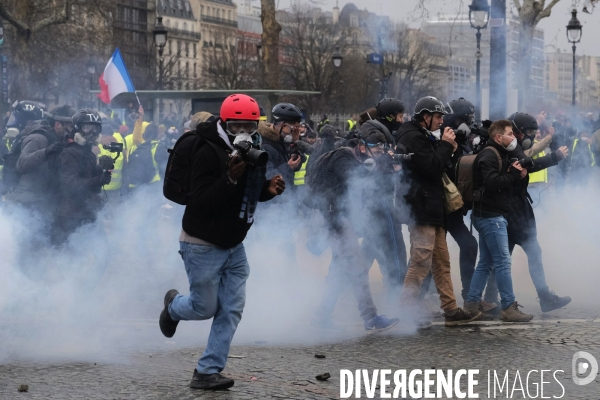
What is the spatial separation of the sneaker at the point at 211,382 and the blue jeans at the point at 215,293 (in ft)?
0.09

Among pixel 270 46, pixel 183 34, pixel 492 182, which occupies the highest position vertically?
pixel 183 34

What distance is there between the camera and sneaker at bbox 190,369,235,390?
5832mm

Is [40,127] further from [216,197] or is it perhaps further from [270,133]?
[216,197]

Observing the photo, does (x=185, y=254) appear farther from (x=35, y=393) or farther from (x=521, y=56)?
(x=521, y=56)

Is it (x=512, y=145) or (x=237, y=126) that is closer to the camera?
(x=237, y=126)

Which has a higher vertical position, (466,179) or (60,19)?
(60,19)

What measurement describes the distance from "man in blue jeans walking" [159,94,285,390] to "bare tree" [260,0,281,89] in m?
18.3

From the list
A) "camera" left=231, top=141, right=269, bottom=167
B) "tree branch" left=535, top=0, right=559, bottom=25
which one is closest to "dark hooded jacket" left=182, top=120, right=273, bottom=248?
"camera" left=231, top=141, right=269, bottom=167

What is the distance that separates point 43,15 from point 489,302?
113ft

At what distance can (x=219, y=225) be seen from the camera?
5.85 m

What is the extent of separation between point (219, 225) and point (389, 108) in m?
3.46

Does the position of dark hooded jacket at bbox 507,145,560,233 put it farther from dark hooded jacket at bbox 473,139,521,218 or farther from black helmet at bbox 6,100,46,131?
black helmet at bbox 6,100,46,131

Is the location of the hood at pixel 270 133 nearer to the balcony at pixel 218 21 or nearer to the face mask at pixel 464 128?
the face mask at pixel 464 128

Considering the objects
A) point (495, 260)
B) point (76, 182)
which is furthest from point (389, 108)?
point (76, 182)
